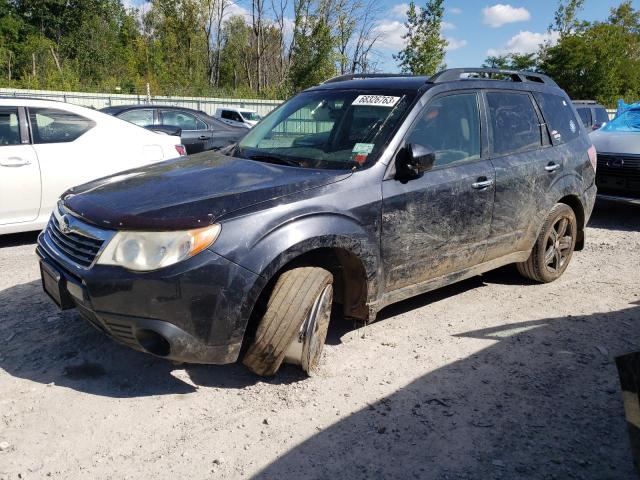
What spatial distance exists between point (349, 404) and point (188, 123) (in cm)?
999

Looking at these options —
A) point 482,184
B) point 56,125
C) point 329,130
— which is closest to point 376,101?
point 329,130

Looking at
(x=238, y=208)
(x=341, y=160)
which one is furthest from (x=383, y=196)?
(x=238, y=208)

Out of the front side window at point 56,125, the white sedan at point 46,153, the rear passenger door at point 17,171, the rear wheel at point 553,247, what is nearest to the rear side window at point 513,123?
the rear wheel at point 553,247

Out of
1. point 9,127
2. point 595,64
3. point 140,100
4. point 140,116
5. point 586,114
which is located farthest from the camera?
point 595,64

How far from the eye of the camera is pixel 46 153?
18.9 feet

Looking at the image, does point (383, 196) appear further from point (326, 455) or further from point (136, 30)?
point (136, 30)

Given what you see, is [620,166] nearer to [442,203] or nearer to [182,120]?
[442,203]

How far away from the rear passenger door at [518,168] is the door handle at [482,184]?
118 millimetres

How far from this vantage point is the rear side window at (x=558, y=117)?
485cm

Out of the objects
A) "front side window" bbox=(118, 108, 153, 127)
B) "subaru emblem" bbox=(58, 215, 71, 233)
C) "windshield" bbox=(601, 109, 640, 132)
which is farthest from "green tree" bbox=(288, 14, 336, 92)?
"subaru emblem" bbox=(58, 215, 71, 233)

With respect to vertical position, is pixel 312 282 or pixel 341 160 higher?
pixel 341 160

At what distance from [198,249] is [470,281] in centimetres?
323

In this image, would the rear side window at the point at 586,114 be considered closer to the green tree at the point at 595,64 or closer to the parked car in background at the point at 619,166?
the parked car in background at the point at 619,166

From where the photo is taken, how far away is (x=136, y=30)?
4509 cm
